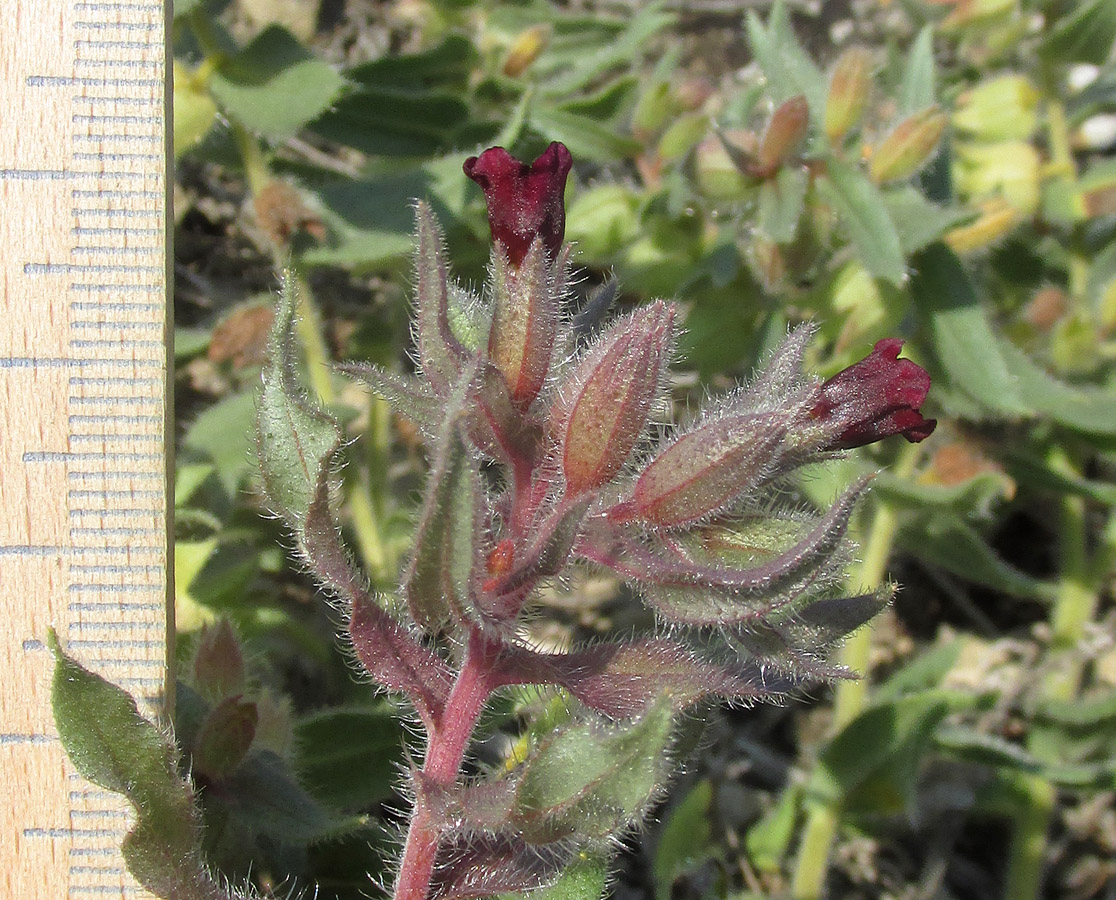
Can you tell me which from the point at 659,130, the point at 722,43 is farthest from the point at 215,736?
the point at 722,43

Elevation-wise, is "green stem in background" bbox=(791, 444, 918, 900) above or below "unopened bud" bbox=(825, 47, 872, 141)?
below

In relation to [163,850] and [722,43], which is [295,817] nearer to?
[163,850]

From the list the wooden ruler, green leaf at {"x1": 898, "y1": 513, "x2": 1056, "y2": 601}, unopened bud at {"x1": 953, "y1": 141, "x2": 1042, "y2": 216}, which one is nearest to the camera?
the wooden ruler

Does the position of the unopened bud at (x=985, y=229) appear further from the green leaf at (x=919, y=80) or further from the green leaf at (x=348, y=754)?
the green leaf at (x=348, y=754)

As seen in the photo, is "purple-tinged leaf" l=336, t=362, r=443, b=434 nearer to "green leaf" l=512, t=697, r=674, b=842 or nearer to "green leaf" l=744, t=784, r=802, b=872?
"green leaf" l=512, t=697, r=674, b=842

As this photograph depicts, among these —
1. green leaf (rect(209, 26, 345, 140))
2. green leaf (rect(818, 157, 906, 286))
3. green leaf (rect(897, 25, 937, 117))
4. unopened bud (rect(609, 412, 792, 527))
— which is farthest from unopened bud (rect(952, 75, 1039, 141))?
unopened bud (rect(609, 412, 792, 527))

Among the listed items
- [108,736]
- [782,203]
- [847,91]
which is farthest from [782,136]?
[108,736]
